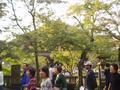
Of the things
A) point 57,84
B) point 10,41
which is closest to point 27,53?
point 10,41

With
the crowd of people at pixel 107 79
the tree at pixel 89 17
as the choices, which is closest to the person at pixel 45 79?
the crowd of people at pixel 107 79

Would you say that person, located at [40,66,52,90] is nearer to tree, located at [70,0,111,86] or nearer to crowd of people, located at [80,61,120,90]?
crowd of people, located at [80,61,120,90]

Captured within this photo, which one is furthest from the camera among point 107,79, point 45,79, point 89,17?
point 89,17

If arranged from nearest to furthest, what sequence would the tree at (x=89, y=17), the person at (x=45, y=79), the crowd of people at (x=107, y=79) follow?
the person at (x=45, y=79) → the crowd of people at (x=107, y=79) → the tree at (x=89, y=17)

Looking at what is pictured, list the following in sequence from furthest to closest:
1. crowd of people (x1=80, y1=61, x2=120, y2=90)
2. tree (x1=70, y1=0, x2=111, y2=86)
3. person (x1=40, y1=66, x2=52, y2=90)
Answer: tree (x1=70, y1=0, x2=111, y2=86), crowd of people (x1=80, y1=61, x2=120, y2=90), person (x1=40, y1=66, x2=52, y2=90)

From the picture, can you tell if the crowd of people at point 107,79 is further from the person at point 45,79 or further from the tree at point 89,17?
the tree at point 89,17

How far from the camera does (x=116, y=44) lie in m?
29.9

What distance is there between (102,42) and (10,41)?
7.64 metres

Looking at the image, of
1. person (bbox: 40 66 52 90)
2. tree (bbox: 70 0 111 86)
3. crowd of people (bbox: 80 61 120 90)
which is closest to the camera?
person (bbox: 40 66 52 90)

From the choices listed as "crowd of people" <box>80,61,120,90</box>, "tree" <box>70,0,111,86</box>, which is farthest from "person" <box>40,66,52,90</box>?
"tree" <box>70,0,111,86</box>

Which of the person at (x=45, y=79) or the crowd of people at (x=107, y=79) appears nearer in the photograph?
the person at (x=45, y=79)

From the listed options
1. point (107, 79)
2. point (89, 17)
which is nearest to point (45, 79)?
point (107, 79)

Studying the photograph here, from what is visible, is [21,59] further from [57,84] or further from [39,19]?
[57,84]

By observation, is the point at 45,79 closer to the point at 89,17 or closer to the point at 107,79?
the point at 107,79
